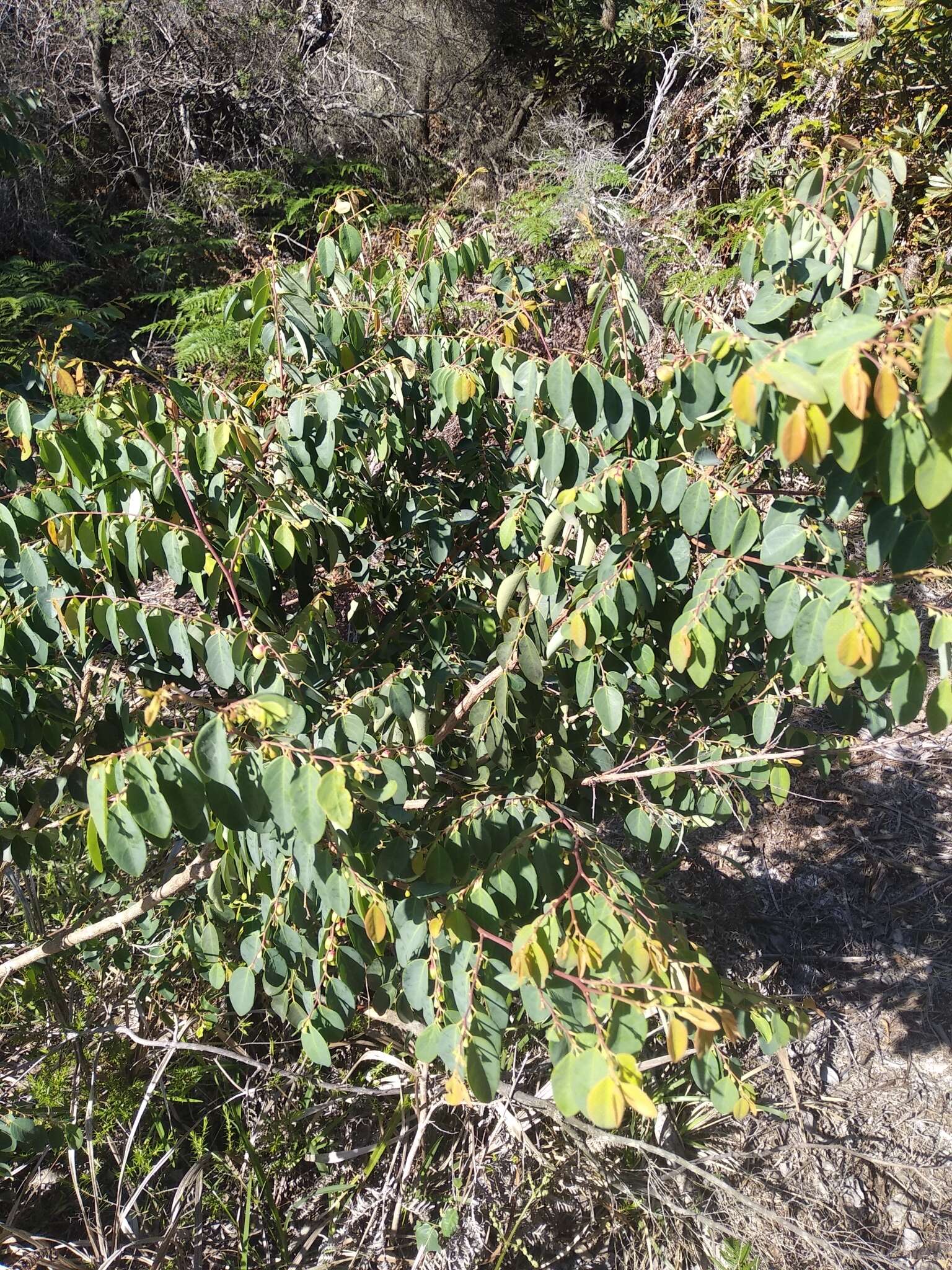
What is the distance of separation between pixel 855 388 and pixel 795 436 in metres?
0.07

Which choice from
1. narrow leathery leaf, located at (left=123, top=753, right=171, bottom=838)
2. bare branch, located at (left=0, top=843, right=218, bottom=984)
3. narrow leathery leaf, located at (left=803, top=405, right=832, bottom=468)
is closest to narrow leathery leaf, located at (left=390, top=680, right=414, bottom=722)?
bare branch, located at (left=0, top=843, right=218, bottom=984)

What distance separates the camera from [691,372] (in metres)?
1.31

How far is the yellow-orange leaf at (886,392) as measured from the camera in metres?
0.83

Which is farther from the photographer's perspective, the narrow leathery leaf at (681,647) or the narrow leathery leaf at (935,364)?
the narrow leathery leaf at (681,647)

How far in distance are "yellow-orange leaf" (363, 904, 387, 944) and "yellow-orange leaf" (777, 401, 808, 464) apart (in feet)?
2.72

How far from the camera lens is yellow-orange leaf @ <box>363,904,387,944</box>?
125 centimetres

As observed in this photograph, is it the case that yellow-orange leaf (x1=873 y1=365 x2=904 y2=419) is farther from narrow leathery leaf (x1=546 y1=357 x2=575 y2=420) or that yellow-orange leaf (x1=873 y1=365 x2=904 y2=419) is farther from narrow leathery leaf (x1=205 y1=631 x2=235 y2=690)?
narrow leathery leaf (x1=205 y1=631 x2=235 y2=690)

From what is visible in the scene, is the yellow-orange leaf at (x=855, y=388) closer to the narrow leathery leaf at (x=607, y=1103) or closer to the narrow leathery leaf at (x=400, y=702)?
the narrow leathery leaf at (x=607, y=1103)

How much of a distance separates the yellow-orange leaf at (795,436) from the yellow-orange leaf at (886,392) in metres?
0.07

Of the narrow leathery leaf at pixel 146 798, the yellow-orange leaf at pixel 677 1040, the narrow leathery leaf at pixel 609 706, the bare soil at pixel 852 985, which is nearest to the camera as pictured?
the yellow-orange leaf at pixel 677 1040

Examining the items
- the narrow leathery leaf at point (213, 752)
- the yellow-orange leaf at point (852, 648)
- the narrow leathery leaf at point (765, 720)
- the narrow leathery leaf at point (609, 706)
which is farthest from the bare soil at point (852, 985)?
the narrow leathery leaf at point (213, 752)

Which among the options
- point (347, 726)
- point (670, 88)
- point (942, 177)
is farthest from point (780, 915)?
point (670, 88)

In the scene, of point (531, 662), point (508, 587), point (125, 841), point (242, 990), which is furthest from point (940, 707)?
point (242, 990)

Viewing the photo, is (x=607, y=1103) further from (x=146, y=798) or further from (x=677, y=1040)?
(x=146, y=798)
